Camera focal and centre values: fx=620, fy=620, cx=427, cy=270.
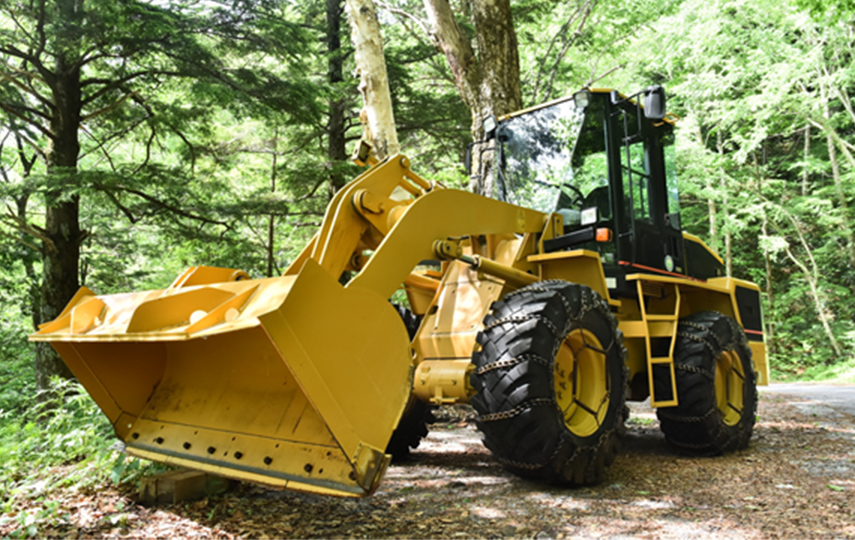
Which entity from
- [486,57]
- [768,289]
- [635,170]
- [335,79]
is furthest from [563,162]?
[768,289]

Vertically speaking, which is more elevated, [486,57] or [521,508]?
[486,57]

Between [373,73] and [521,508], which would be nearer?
[521,508]

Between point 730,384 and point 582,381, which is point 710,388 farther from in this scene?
point 582,381

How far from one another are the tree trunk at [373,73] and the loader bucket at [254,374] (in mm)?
3150

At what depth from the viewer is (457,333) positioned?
4.50m

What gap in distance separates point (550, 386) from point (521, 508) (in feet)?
2.37

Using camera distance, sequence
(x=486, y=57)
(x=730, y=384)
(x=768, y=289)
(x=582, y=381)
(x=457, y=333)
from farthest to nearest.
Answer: (x=768, y=289) < (x=486, y=57) < (x=730, y=384) < (x=457, y=333) < (x=582, y=381)

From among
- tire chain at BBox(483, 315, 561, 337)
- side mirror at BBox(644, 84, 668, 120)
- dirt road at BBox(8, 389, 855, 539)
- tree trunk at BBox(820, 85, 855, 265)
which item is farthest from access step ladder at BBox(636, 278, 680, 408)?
tree trunk at BBox(820, 85, 855, 265)

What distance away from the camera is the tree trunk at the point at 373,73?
21.0ft

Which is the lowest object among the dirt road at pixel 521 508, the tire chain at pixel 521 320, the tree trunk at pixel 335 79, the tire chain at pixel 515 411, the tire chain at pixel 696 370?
the dirt road at pixel 521 508

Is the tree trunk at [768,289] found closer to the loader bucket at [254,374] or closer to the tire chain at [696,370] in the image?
the tire chain at [696,370]

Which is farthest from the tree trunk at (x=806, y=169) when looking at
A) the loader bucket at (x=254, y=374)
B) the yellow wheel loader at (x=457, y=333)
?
the loader bucket at (x=254, y=374)

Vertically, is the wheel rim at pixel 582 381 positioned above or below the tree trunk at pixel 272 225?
below

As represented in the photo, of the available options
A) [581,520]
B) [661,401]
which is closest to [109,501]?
[581,520]
